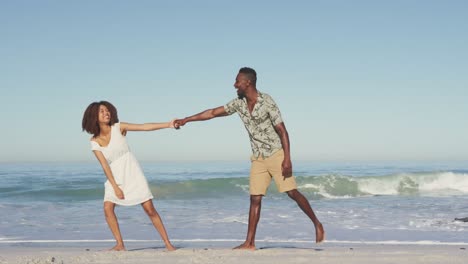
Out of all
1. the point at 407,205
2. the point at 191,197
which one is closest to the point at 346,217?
the point at 407,205

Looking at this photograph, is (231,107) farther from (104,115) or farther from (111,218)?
(111,218)

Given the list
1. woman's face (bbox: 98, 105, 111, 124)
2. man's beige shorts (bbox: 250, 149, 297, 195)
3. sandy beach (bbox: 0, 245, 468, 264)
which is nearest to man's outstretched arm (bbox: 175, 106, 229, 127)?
man's beige shorts (bbox: 250, 149, 297, 195)

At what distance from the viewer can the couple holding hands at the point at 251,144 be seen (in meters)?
5.95

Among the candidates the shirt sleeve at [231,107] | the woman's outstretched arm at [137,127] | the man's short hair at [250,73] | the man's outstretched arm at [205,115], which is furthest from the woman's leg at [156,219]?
the man's short hair at [250,73]

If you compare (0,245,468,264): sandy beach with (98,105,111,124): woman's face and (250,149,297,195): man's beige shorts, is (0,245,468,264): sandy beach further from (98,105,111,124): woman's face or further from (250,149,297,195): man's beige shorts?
(98,105,111,124): woman's face

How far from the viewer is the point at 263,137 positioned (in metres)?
6.02

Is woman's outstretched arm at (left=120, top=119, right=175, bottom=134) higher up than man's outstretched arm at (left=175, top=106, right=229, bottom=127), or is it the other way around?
man's outstretched arm at (left=175, top=106, right=229, bottom=127)

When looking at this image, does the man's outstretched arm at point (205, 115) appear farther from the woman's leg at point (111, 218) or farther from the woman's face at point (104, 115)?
the woman's leg at point (111, 218)

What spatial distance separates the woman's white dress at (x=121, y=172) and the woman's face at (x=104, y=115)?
107 millimetres

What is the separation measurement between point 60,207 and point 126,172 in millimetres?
8235

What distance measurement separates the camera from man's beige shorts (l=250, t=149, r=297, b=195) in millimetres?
5996

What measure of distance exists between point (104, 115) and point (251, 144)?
1.56m

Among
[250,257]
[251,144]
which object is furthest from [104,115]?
[250,257]

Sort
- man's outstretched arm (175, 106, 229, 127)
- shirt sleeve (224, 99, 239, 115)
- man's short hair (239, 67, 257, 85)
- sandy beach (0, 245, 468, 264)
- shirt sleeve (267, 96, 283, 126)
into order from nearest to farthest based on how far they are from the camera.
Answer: sandy beach (0, 245, 468, 264) → shirt sleeve (267, 96, 283, 126) → man's short hair (239, 67, 257, 85) → shirt sleeve (224, 99, 239, 115) → man's outstretched arm (175, 106, 229, 127)
